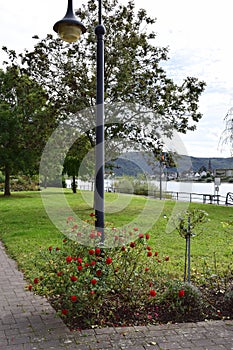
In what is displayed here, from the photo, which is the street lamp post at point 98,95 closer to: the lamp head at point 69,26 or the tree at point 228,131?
the lamp head at point 69,26

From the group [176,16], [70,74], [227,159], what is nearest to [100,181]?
[176,16]

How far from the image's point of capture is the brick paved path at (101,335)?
11.8 feet

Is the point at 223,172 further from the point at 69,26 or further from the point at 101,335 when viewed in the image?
the point at 101,335

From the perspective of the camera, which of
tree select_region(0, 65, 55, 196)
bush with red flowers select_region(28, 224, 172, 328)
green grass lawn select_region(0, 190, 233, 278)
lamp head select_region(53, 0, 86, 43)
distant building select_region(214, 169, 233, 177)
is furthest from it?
tree select_region(0, 65, 55, 196)

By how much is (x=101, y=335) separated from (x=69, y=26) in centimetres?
370

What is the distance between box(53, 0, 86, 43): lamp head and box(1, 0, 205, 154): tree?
29.2 ft

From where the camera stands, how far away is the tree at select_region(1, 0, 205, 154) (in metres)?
14.2

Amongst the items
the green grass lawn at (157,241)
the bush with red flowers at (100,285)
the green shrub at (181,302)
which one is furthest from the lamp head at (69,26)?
the green grass lawn at (157,241)

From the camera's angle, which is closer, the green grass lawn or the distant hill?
the green grass lawn

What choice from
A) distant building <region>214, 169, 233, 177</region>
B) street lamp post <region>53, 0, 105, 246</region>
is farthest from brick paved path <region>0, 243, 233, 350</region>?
distant building <region>214, 169, 233, 177</region>

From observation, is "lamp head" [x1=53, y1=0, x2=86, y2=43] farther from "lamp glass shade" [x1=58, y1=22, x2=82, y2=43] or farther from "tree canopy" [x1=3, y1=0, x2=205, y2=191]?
"tree canopy" [x1=3, y1=0, x2=205, y2=191]

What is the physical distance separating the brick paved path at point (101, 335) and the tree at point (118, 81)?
10.5 m

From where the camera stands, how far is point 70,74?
14328 millimetres

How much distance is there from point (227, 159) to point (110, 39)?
6807 millimetres
